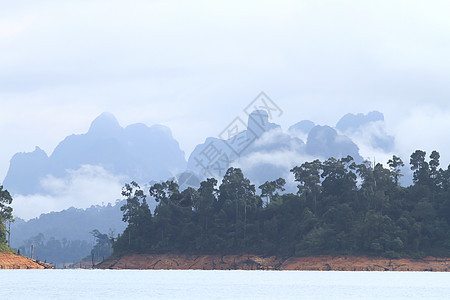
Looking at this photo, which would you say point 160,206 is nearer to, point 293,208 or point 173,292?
point 293,208

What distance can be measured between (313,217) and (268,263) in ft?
51.9

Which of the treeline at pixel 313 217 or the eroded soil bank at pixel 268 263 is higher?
the treeline at pixel 313 217

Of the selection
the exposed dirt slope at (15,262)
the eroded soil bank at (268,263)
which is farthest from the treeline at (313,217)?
the exposed dirt slope at (15,262)

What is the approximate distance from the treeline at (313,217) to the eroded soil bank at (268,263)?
5.59 ft

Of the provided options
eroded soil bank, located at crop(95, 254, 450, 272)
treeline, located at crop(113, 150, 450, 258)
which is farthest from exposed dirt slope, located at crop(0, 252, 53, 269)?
treeline, located at crop(113, 150, 450, 258)

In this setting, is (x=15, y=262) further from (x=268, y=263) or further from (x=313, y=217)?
(x=313, y=217)

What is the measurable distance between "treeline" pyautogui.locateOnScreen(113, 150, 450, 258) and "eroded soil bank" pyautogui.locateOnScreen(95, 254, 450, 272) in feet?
5.59

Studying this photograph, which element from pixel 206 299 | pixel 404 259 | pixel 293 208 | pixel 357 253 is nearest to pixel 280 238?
pixel 293 208

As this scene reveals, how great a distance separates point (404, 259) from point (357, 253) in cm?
1061

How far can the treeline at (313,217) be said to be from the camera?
15575cm

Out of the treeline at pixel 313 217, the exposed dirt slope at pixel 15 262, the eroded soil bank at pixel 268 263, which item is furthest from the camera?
the exposed dirt slope at pixel 15 262

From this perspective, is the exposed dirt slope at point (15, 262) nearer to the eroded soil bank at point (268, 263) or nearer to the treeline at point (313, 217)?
the eroded soil bank at point (268, 263)

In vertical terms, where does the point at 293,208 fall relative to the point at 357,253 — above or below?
above

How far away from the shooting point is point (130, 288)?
9175cm
